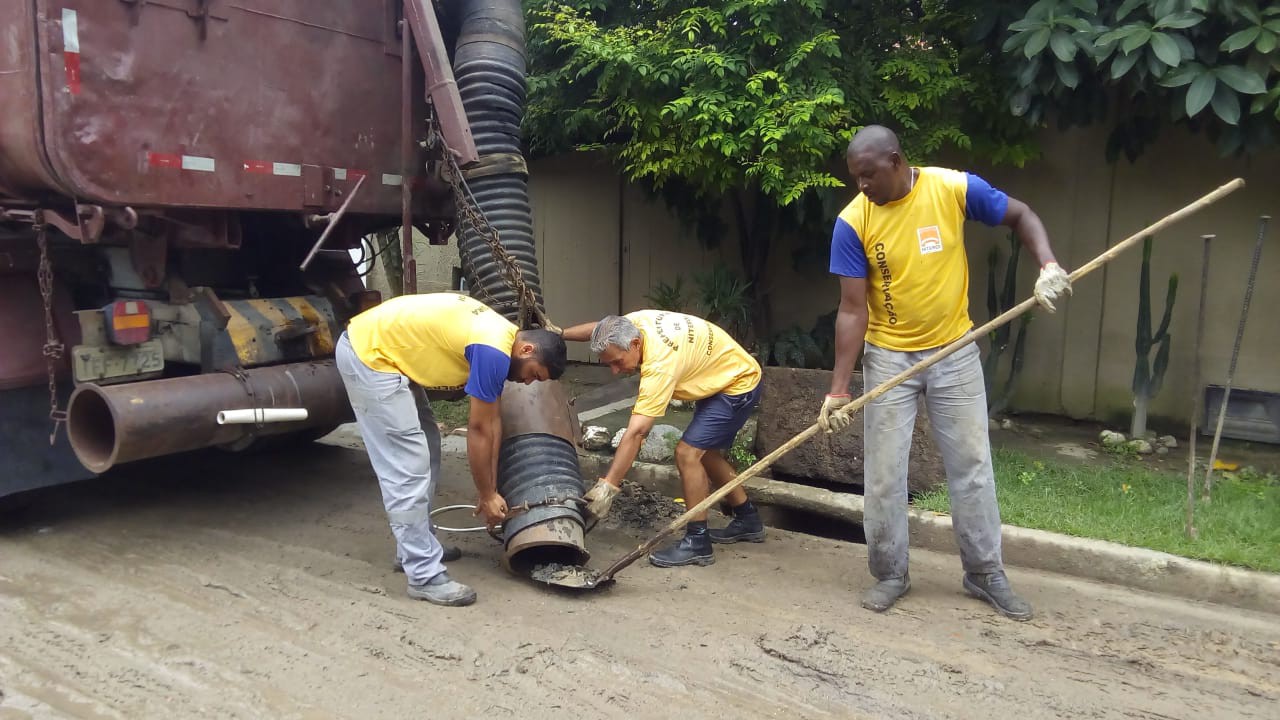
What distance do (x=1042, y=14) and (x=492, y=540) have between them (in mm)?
3705

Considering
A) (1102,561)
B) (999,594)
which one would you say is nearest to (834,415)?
(999,594)

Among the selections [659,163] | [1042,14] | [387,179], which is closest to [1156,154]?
[1042,14]

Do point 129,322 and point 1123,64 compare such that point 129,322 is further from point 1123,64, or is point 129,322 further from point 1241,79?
point 1241,79

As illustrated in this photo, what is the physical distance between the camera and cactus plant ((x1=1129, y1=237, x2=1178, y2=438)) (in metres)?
5.36

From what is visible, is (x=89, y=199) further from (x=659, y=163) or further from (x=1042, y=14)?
(x=1042, y=14)

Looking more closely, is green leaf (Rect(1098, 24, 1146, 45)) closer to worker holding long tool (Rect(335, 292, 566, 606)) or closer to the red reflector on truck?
worker holding long tool (Rect(335, 292, 566, 606))

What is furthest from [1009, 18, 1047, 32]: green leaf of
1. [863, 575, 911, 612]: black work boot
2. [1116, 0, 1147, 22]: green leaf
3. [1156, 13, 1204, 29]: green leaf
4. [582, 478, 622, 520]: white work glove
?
[582, 478, 622, 520]: white work glove

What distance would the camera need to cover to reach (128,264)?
175 inches

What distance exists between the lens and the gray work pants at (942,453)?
351cm

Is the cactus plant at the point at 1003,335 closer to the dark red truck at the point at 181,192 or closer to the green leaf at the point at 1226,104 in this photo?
the green leaf at the point at 1226,104

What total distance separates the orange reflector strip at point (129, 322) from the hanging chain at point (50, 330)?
281mm

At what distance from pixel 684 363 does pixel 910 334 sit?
0.91 metres

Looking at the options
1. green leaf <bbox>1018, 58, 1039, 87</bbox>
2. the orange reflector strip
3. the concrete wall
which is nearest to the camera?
the orange reflector strip

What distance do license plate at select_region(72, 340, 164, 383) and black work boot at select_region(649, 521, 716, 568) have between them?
2.40 metres
